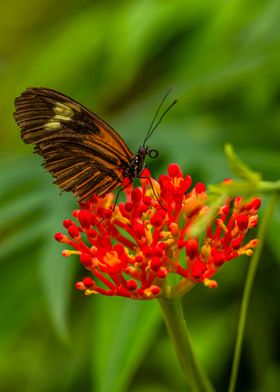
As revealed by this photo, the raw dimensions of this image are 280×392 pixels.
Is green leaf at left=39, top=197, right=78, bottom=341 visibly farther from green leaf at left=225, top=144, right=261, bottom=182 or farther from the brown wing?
green leaf at left=225, top=144, right=261, bottom=182

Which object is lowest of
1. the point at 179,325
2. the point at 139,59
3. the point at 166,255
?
the point at 179,325

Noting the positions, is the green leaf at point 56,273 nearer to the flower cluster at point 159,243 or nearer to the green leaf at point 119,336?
the green leaf at point 119,336

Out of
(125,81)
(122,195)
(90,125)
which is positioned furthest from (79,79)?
(90,125)

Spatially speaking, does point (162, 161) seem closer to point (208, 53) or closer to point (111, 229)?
point (208, 53)

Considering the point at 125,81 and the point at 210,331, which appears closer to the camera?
the point at 210,331

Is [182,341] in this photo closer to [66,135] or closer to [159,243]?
[159,243]

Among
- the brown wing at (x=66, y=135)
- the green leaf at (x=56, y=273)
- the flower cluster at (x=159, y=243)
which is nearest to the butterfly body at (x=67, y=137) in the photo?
the brown wing at (x=66, y=135)

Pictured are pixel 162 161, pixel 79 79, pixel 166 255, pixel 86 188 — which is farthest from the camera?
pixel 79 79

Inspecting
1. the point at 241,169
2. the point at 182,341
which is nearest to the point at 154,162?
the point at 182,341

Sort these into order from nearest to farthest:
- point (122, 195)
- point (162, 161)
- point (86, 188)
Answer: point (86, 188) → point (122, 195) → point (162, 161)
